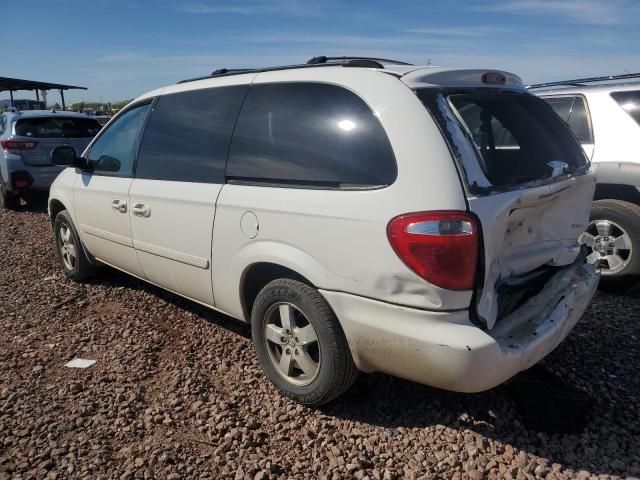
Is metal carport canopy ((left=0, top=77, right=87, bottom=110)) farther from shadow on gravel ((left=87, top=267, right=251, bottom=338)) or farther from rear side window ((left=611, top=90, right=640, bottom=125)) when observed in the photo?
rear side window ((left=611, top=90, right=640, bottom=125))

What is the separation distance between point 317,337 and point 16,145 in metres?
8.01

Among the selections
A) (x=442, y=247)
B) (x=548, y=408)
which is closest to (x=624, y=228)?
(x=548, y=408)

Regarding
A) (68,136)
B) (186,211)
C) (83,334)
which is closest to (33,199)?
(68,136)

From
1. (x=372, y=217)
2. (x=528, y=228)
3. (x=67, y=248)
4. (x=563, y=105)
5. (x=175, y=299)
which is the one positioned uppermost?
(x=563, y=105)

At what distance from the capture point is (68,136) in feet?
30.1

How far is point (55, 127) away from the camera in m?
9.12

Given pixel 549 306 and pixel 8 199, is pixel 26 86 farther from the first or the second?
pixel 549 306

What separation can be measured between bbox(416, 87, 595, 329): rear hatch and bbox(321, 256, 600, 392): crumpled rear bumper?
0.11 m

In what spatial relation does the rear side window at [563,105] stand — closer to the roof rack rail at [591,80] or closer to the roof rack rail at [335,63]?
the roof rack rail at [591,80]

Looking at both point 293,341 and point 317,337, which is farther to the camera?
point 293,341

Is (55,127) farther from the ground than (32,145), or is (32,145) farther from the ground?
(55,127)

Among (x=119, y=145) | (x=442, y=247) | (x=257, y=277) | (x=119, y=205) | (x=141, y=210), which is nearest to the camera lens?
(x=442, y=247)

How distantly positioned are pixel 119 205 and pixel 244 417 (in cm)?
197

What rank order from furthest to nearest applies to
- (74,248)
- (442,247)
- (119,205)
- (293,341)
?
(74,248) → (119,205) → (293,341) → (442,247)
